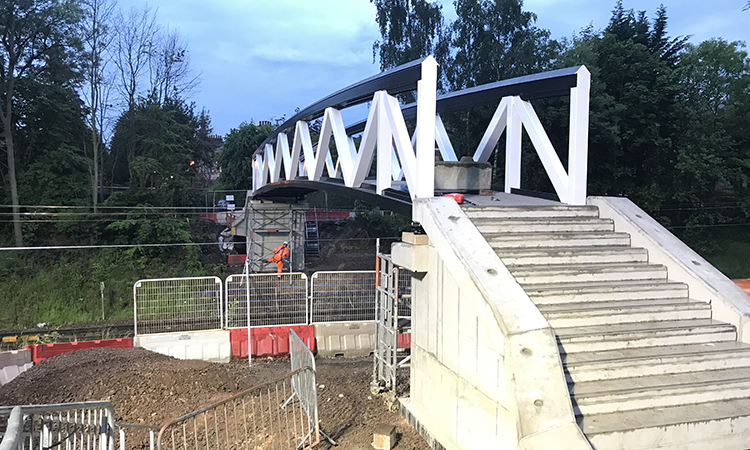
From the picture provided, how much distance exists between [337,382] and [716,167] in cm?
2892

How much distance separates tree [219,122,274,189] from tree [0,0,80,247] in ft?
63.4

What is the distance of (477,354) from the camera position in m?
4.91

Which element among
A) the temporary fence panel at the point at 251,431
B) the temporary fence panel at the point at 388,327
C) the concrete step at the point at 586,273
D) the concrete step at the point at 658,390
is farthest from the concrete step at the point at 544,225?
the temporary fence panel at the point at 251,431

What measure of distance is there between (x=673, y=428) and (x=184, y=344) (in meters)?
10.3

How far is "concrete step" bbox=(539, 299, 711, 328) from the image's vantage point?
17.2 feet

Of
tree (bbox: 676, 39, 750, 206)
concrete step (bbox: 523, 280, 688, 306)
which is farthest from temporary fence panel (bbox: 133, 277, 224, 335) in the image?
tree (bbox: 676, 39, 750, 206)

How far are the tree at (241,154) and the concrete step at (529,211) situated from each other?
38070 mm

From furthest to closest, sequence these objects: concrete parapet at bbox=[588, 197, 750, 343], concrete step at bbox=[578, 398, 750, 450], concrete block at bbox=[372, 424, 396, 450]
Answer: concrete block at bbox=[372, 424, 396, 450] < concrete parapet at bbox=[588, 197, 750, 343] < concrete step at bbox=[578, 398, 750, 450]

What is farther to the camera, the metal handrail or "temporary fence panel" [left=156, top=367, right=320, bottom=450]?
"temporary fence panel" [left=156, top=367, right=320, bottom=450]

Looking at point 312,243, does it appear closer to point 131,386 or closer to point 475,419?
point 131,386

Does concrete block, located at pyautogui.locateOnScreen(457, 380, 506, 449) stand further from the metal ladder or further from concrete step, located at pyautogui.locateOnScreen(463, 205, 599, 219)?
the metal ladder

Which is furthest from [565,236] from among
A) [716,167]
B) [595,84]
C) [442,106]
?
[716,167]

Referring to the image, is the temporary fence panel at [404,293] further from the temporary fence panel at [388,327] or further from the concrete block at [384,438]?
the concrete block at [384,438]

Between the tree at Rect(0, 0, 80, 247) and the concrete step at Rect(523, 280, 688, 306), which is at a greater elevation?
the tree at Rect(0, 0, 80, 247)
